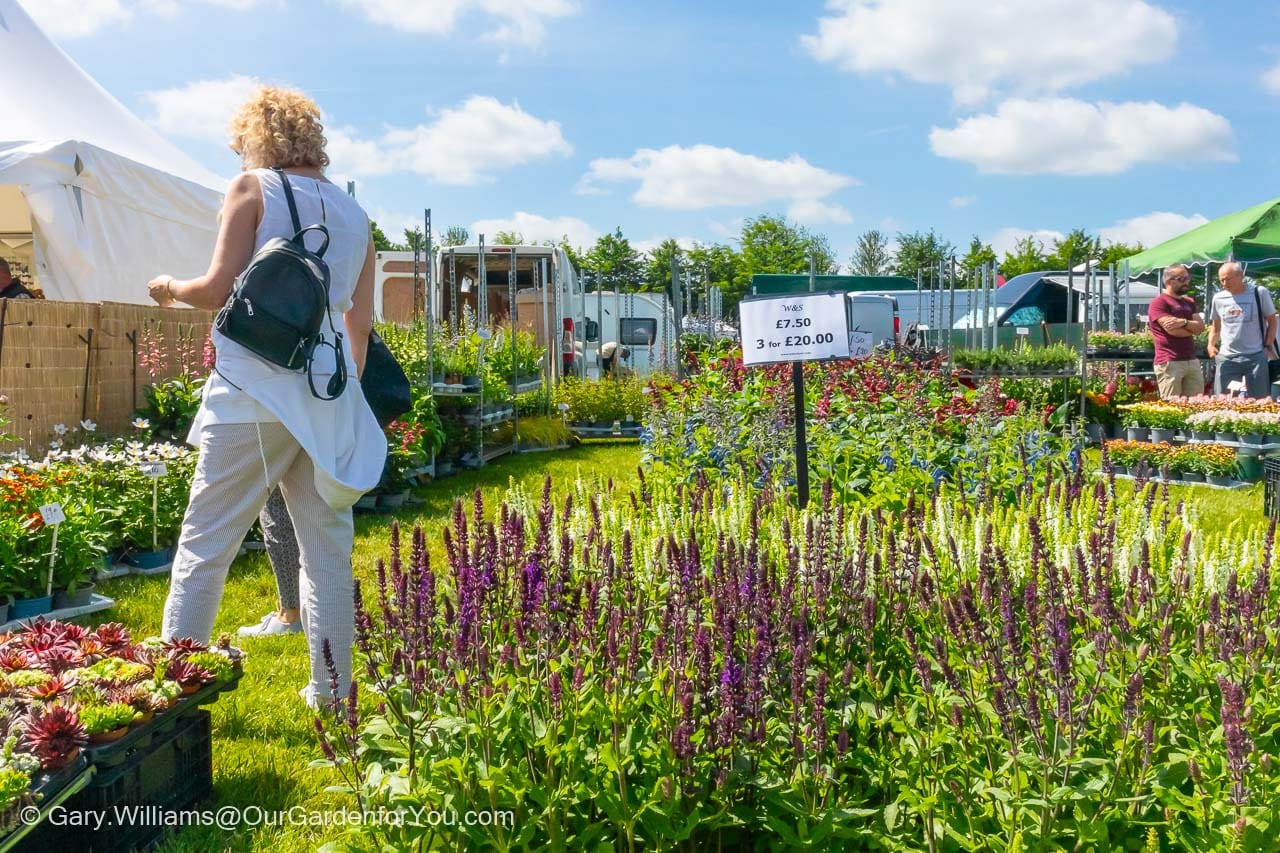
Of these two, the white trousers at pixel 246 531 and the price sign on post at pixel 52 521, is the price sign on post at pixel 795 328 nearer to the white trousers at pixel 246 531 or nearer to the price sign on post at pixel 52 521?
the white trousers at pixel 246 531

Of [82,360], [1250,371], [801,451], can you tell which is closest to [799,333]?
[801,451]

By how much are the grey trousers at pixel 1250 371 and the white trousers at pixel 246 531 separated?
9077 millimetres

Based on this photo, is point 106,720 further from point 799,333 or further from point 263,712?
point 799,333

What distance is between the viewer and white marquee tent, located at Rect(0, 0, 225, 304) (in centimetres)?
798

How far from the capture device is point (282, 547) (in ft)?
12.7

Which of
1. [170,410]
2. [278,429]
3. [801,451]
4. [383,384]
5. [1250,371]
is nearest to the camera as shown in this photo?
[278,429]

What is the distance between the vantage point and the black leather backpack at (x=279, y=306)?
2682 mm

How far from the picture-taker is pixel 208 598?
9.45 ft

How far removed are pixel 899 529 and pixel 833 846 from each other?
6.20 ft

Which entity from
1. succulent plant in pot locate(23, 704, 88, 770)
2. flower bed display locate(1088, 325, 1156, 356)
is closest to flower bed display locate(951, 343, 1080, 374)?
flower bed display locate(1088, 325, 1156, 356)

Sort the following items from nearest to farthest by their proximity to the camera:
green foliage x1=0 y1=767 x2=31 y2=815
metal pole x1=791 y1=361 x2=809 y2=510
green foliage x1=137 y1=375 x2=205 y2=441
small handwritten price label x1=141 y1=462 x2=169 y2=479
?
green foliage x1=0 y1=767 x2=31 y2=815 < metal pole x1=791 y1=361 x2=809 y2=510 < small handwritten price label x1=141 y1=462 x2=169 y2=479 < green foliage x1=137 y1=375 x2=205 y2=441

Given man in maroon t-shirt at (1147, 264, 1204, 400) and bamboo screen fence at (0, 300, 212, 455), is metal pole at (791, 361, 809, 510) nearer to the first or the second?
bamboo screen fence at (0, 300, 212, 455)

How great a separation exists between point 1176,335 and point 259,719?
9097mm

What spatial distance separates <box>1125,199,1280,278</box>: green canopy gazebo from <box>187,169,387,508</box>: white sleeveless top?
1130 cm
